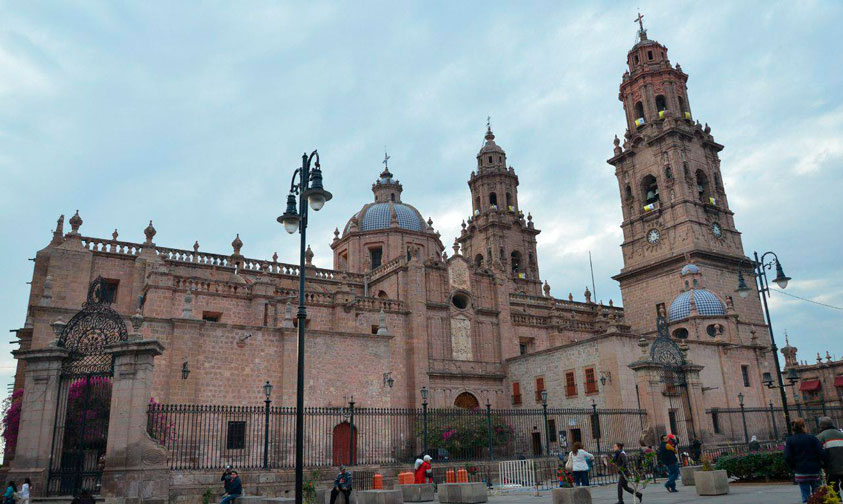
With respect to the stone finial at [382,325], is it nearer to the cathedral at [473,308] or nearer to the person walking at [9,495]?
the cathedral at [473,308]

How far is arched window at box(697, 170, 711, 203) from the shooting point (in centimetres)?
4841

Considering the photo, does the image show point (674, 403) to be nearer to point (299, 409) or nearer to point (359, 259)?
point (299, 409)

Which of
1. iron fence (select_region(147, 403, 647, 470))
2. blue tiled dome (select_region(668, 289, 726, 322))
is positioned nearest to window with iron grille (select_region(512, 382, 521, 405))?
iron fence (select_region(147, 403, 647, 470))

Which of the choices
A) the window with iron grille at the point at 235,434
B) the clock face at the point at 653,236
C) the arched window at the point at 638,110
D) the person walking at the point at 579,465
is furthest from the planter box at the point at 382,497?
the arched window at the point at 638,110

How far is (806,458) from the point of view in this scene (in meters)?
9.28

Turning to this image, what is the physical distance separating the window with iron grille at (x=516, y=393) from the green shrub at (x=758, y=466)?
62.8 ft

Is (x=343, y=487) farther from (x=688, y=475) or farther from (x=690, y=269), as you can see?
(x=690, y=269)

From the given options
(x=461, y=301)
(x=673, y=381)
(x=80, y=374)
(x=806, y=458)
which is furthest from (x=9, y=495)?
(x=461, y=301)

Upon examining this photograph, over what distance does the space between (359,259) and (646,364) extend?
2421 centimetres

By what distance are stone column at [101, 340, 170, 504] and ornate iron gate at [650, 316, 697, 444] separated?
64.4ft

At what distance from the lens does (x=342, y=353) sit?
93.1ft

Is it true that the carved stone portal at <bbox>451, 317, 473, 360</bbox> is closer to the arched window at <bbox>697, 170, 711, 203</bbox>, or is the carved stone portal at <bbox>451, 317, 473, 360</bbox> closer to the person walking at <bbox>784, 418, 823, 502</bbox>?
the arched window at <bbox>697, 170, 711, 203</bbox>

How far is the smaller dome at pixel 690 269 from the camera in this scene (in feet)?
141

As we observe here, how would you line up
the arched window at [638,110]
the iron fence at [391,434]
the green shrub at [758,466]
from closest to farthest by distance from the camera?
the green shrub at [758,466] → the iron fence at [391,434] → the arched window at [638,110]
